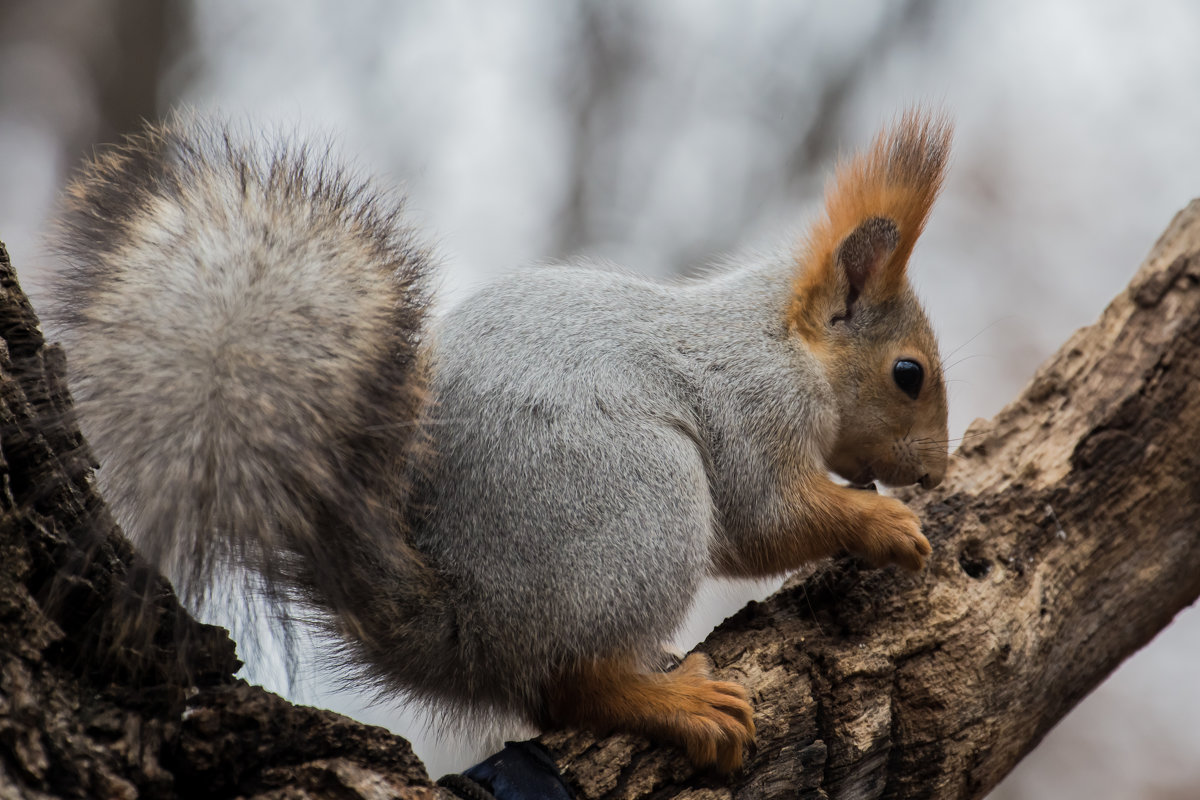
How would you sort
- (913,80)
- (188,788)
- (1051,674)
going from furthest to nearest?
(913,80), (1051,674), (188,788)

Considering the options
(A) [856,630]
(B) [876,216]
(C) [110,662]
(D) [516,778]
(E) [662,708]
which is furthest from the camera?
(B) [876,216]

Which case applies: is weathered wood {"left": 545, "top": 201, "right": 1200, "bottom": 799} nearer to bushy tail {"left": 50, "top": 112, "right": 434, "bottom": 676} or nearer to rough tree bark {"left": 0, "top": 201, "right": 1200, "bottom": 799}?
rough tree bark {"left": 0, "top": 201, "right": 1200, "bottom": 799}

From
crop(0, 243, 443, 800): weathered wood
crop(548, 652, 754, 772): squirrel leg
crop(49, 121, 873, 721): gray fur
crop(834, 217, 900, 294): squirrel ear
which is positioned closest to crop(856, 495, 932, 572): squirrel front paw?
crop(49, 121, 873, 721): gray fur

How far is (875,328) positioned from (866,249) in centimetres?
18

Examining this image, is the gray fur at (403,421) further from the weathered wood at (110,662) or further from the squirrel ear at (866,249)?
the squirrel ear at (866,249)

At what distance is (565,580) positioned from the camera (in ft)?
5.14

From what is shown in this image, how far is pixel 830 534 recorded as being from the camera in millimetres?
1867

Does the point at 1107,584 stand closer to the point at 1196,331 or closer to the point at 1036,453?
the point at 1036,453

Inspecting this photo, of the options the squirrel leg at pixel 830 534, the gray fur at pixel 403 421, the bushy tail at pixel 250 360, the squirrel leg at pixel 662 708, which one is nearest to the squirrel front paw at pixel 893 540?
the squirrel leg at pixel 830 534

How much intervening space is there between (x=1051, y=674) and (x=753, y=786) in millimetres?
702

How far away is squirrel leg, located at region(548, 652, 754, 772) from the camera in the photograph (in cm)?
153

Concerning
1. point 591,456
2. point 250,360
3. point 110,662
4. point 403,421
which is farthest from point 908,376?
point 110,662

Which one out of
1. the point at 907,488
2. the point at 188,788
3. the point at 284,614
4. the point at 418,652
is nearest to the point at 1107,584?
the point at 907,488

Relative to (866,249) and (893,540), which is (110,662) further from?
(866,249)
